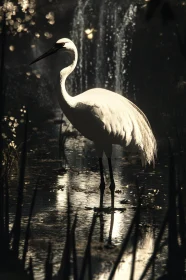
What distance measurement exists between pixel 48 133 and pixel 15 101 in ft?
13.8

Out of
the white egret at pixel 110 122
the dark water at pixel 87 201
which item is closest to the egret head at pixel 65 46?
the white egret at pixel 110 122

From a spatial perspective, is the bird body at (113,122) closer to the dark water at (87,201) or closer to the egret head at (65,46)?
the dark water at (87,201)

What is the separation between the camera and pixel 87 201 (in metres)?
9.84

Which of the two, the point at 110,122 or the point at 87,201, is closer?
the point at 87,201

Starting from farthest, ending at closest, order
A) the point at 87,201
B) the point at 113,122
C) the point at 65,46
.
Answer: the point at 65,46 → the point at 113,122 → the point at 87,201

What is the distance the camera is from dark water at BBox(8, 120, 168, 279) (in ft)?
24.4

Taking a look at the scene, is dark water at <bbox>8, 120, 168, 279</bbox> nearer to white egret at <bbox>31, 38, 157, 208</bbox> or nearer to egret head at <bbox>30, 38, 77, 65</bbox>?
white egret at <bbox>31, 38, 157, 208</bbox>

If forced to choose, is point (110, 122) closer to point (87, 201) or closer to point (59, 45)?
point (87, 201)

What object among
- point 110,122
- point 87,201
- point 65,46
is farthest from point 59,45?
point 87,201

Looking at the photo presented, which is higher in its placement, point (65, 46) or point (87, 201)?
point (65, 46)

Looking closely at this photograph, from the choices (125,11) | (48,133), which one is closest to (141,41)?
(125,11)

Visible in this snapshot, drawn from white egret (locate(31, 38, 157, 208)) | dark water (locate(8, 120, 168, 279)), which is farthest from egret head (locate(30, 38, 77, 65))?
dark water (locate(8, 120, 168, 279))

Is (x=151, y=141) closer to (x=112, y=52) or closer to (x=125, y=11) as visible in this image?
(x=125, y=11)

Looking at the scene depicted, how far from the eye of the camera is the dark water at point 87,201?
7.43 m
